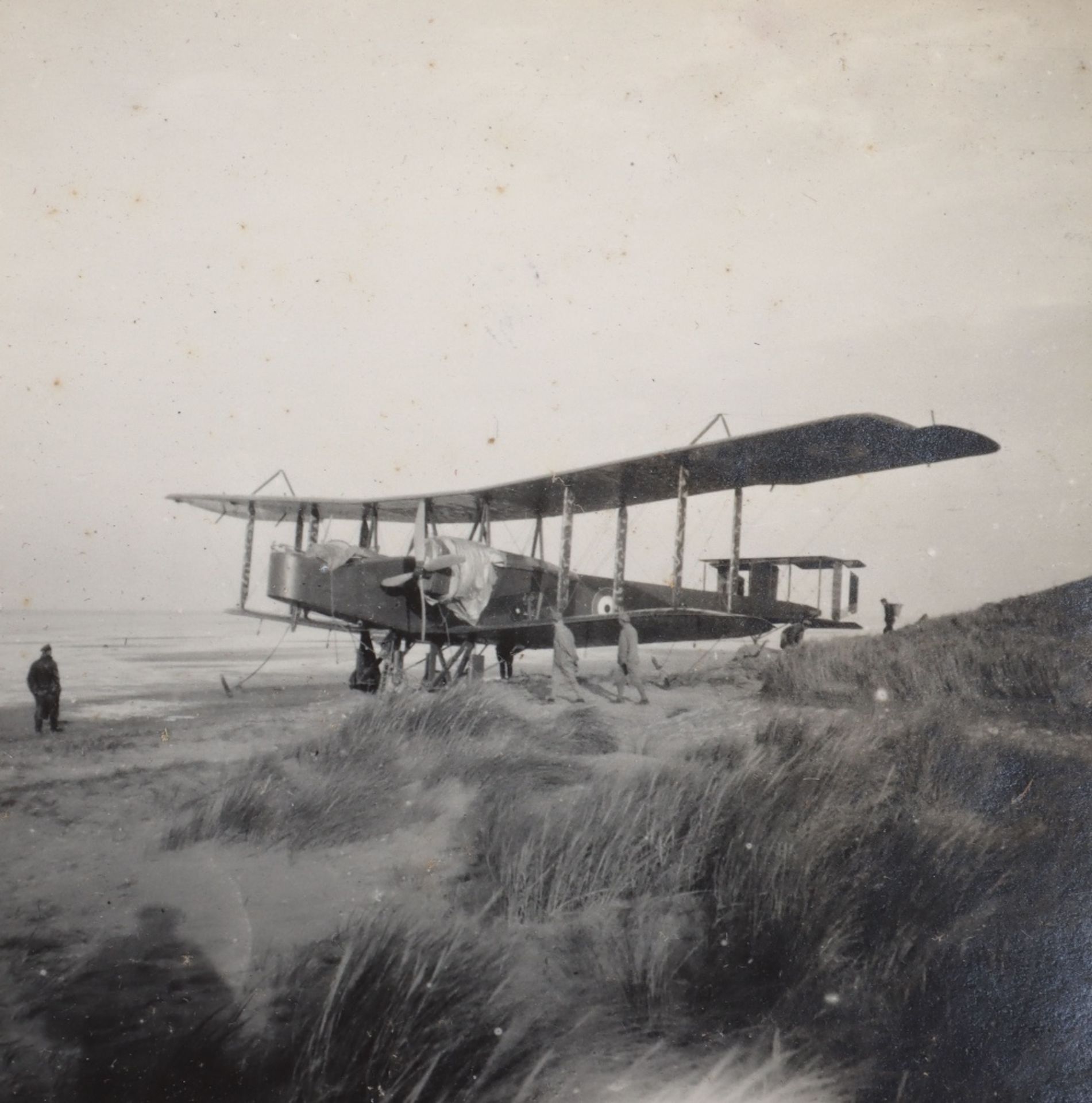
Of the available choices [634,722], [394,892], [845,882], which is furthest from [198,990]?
[634,722]

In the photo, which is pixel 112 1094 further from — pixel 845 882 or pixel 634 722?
pixel 634 722

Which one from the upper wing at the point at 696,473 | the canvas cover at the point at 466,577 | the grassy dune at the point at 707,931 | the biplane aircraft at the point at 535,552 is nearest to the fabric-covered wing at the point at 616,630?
the biplane aircraft at the point at 535,552

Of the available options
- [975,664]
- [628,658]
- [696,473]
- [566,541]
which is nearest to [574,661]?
[628,658]

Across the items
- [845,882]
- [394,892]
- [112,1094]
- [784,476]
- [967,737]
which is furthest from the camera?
Result: [784,476]

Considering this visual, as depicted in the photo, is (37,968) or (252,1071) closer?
(252,1071)

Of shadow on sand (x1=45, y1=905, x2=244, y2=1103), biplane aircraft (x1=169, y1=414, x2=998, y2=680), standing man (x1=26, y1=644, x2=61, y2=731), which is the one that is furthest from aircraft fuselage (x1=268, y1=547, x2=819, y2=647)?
shadow on sand (x1=45, y1=905, x2=244, y2=1103)

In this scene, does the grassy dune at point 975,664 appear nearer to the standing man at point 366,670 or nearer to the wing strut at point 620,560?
the wing strut at point 620,560
